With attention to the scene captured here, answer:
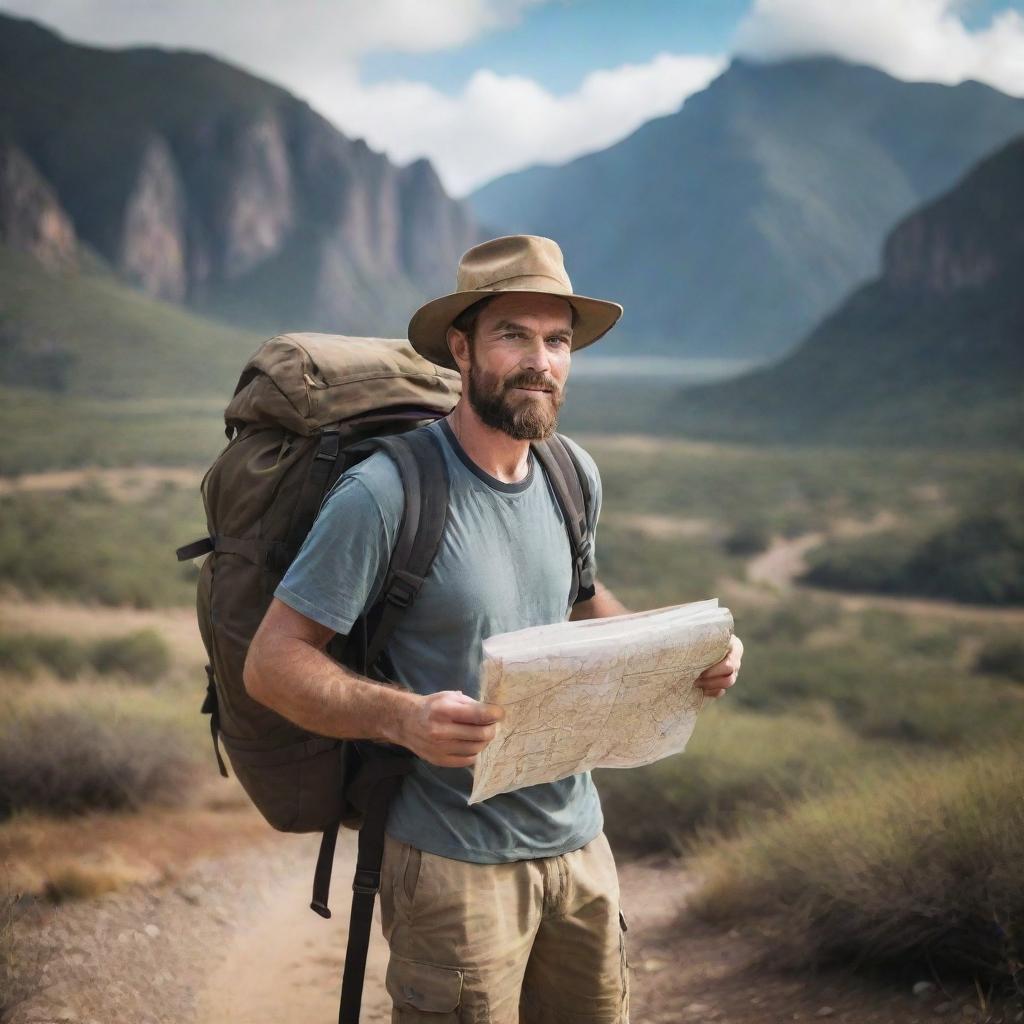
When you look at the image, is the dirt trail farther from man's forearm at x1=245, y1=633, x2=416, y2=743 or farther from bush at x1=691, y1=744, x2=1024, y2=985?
man's forearm at x1=245, y1=633, x2=416, y2=743

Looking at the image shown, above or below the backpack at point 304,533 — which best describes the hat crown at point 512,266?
above

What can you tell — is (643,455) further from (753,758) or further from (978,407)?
(753,758)

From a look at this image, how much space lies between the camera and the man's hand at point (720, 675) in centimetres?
215

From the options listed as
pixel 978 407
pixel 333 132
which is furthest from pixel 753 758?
pixel 333 132

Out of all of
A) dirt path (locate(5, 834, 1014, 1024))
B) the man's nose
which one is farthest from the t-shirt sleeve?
dirt path (locate(5, 834, 1014, 1024))

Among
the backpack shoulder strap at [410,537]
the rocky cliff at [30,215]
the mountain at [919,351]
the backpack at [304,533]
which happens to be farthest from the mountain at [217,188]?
the backpack shoulder strap at [410,537]

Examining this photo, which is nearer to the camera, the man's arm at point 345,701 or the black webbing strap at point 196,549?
the man's arm at point 345,701

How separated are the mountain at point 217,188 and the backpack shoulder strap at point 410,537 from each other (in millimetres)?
70208

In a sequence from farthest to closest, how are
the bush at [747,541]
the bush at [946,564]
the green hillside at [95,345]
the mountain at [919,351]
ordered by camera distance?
the mountain at [919,351] < the green hillside at [95,345] < the bush at [747,541] < the bush at [946,564]

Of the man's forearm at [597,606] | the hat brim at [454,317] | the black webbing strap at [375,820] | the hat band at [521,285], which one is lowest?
the black webbing strap at [375,820]

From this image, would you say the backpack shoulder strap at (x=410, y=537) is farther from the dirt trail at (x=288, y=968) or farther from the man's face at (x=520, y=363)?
the dirt trail at (x=288, y=968)

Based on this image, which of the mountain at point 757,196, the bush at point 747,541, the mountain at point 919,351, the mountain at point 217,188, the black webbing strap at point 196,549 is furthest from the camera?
the mountain at point 757,196

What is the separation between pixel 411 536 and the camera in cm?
205

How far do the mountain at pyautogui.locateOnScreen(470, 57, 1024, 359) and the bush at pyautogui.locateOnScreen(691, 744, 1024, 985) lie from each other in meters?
127
